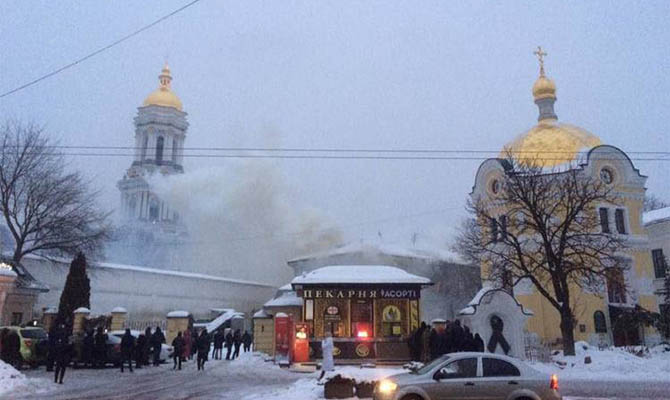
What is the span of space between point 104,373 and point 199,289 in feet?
101

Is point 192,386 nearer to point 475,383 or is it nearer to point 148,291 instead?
point 475,383

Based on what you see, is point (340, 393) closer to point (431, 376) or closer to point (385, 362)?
point (431, 376)

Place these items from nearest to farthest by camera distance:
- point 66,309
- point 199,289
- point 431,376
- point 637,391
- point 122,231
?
1. point 431,376
2. point 637,391
3. point 66,309
4. point 199,289
5. point 122,231

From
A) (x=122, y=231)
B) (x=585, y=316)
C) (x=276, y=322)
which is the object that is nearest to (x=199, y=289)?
(x=122, y=231)

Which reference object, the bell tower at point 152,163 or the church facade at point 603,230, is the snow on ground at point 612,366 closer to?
the church facade at point 603,230

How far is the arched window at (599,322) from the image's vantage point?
3150 centimetres

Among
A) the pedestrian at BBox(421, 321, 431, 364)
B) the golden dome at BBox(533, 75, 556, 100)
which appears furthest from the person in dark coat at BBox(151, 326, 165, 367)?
the golden dome at BBox(533, 75, 556, 100)

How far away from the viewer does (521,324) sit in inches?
890

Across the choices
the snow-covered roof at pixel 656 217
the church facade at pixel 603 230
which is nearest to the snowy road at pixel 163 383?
the church facade at pixel 603 230

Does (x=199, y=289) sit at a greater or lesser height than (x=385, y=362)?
greater

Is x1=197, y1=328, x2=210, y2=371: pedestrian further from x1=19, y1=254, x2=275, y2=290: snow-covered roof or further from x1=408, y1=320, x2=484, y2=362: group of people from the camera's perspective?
x1=19, y1=254, x2=275, y2=290: snow-covered roof

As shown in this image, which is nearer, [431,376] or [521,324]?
[431,376]

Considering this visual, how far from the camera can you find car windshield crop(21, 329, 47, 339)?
2056cm

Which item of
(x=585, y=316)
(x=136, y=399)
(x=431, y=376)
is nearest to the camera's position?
(x=431, y=376)
